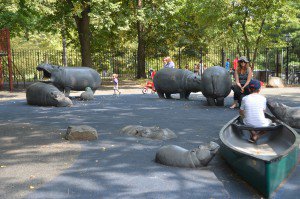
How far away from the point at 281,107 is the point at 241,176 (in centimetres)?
382

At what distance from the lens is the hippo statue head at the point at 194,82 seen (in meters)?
15.9

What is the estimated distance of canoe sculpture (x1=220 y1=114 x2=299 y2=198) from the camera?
5340 millimetres

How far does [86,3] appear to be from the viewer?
23.2 m

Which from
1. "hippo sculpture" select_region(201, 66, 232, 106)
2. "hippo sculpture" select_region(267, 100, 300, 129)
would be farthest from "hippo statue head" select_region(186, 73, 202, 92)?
"hippo sculpture" select_region(267, 100, 300, 129)

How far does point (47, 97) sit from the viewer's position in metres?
15.2

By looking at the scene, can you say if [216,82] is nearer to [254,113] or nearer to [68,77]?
[254,113]

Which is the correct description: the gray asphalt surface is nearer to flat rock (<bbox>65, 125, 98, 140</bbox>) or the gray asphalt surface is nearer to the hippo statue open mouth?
flat rock (<bbox>65, 125, 98, 140</bbox>)

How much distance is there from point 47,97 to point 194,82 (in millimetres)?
5480

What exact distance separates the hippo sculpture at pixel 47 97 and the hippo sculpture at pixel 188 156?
28.5ft

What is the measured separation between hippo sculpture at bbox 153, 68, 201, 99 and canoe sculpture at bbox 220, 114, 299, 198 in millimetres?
7376

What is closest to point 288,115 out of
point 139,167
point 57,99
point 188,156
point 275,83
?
point 188,156

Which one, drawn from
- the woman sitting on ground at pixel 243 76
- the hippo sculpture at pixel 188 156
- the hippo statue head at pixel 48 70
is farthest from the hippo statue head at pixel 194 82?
the hippo sculpture at pixel 188 156

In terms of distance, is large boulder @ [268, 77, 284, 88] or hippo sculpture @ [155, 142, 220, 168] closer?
hippo sculpture @ [155, 142, 220, 168]

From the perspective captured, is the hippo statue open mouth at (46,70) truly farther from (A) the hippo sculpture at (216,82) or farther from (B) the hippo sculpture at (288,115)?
(B) the hippo sculpture at (288,115)
